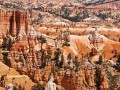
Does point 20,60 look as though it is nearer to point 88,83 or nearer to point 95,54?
point 88,83

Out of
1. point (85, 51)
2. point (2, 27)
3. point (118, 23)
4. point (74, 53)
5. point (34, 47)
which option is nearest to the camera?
point (34, 47)

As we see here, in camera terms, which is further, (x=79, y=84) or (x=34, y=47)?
(x=34, y=47)

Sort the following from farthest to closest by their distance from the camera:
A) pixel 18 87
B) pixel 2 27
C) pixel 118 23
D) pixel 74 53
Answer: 1. pixel 118 23
2. pixel 74 53
3. pixel 2 27
4. pixel 18 87

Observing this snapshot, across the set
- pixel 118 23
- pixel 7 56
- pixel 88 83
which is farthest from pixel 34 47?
pixel 118 23

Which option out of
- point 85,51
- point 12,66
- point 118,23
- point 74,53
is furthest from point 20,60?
point 118,23

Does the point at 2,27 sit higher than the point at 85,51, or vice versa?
the point at 2,27

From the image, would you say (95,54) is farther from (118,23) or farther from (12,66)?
(118,23)
